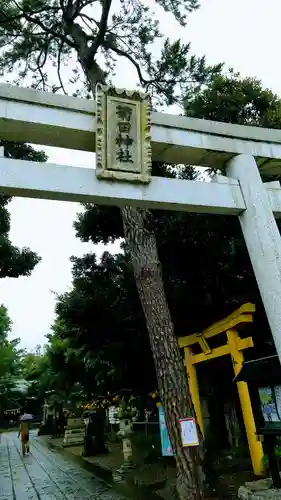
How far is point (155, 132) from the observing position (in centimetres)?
443

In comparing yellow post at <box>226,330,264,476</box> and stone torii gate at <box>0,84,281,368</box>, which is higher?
stone torii gate at <box>0,84,281,368</box>

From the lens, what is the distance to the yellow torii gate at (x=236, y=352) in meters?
7.34

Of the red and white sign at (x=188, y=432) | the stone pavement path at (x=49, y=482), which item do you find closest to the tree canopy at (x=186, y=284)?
the stone pavement path at (x=49, y=482)

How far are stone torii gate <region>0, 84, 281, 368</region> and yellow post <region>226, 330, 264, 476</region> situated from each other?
13.9 feet

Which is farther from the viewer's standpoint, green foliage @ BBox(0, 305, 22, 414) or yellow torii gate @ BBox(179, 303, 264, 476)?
green foliage @ BBox(0, 305, 22, 414)

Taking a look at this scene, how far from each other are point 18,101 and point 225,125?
94.0 inches

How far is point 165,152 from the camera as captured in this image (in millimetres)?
4645

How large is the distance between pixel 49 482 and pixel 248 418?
16.0 ft

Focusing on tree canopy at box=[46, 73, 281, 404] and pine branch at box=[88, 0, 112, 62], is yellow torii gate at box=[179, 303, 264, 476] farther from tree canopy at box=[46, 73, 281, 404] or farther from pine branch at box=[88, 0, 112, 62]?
pine branch at box=[88, 0, 112, 62]

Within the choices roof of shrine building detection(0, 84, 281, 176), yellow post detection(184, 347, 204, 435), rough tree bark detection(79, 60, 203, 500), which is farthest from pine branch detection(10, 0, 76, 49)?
yellow post detection(184, 347, 204, 435)

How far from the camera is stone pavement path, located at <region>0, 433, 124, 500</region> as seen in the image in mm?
7379

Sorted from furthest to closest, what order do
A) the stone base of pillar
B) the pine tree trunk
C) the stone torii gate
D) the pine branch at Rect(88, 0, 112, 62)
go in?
the stone base of pillar → the pine branch at Rect(88, 0, 112, 62) → the pine tree trunk → the stone torii gate

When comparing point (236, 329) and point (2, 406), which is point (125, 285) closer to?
point (236, 329)

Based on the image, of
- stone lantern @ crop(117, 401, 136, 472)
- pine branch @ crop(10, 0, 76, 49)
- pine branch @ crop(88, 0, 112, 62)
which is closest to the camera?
pine branch @ crop(88, 0, 112, 62)
